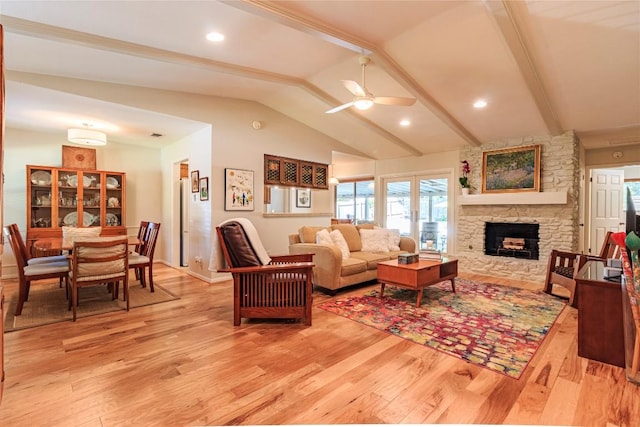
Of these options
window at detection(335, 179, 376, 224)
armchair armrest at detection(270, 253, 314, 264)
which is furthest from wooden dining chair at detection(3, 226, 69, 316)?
window at detection(335, 179, 376, 224)

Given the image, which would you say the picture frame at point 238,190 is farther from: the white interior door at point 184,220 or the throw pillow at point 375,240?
the throw pillow at point 375,240

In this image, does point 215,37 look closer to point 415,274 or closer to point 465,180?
point 415,274

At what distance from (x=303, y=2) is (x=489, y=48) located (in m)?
2.04

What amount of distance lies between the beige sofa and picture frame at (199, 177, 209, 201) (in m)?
1.52

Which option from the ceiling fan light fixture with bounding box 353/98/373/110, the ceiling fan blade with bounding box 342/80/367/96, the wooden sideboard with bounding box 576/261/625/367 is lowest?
the wooden sideboard with bounding box 576/261/625/367

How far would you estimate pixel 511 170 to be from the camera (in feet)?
17.5

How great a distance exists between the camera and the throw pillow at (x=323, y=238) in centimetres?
415

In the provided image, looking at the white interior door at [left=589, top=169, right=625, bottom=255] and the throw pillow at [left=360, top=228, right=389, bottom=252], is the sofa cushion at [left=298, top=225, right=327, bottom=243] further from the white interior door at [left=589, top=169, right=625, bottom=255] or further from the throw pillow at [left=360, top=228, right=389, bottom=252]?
the white interior door at [left=589, top=169, right=625, bottom=255]

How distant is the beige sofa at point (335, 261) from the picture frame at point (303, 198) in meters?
1.41

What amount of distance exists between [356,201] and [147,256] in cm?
583

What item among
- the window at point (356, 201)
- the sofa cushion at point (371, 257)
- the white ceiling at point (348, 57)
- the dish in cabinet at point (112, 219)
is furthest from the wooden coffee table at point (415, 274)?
the dish in cabinet at point (112, 219)

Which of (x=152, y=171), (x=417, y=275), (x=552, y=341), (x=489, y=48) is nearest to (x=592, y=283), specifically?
(x=552, y=341)

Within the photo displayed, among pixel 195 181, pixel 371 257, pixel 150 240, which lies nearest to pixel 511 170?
pixel 371 257

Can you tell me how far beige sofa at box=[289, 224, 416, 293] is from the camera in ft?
12.7
